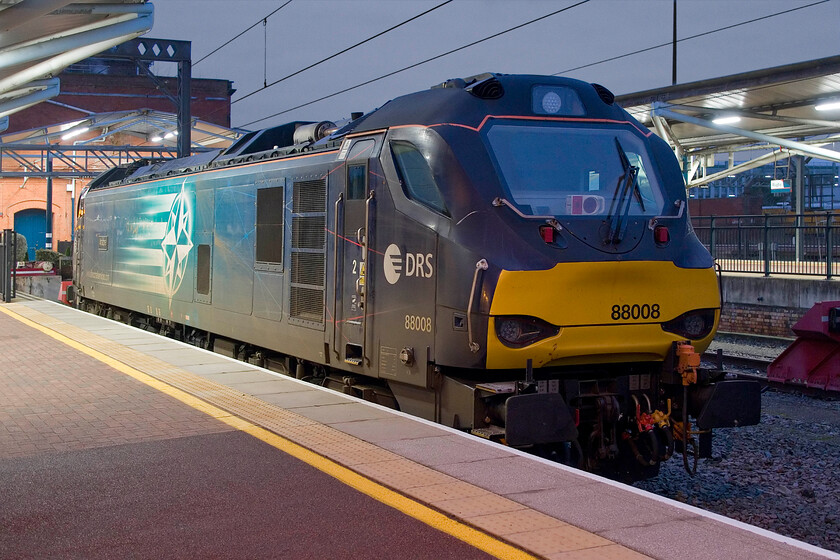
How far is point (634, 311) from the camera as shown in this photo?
25.5 feet

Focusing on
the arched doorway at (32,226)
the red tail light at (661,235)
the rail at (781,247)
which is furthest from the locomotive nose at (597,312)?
the arched doorway at (32,226)

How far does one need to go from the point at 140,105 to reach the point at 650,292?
5392 cm

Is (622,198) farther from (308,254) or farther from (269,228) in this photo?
(269,228)

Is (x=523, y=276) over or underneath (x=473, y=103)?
underneath

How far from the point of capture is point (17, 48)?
1842 cm

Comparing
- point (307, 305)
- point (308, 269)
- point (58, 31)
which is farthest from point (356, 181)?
point (58, 31)

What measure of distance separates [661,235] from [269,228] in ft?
15.8

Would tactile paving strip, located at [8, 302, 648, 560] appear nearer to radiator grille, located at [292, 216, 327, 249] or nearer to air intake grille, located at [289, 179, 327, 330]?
air intake grille, located at [289, 179, 327, 330]

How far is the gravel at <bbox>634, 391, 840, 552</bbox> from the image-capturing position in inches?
291

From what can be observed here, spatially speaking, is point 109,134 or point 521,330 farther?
point 109,134

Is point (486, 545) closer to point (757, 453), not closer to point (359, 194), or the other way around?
point (359, 194)

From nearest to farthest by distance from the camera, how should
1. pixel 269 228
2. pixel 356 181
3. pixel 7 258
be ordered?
pixel 356 181 < pixel 269 228 < pixel 7 258

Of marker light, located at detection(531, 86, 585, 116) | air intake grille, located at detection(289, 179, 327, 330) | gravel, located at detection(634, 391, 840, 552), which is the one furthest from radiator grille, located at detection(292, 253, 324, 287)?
gravel, located at detection(634, 391, 840, 552)

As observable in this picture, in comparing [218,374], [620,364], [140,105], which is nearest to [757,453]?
[620,364]
